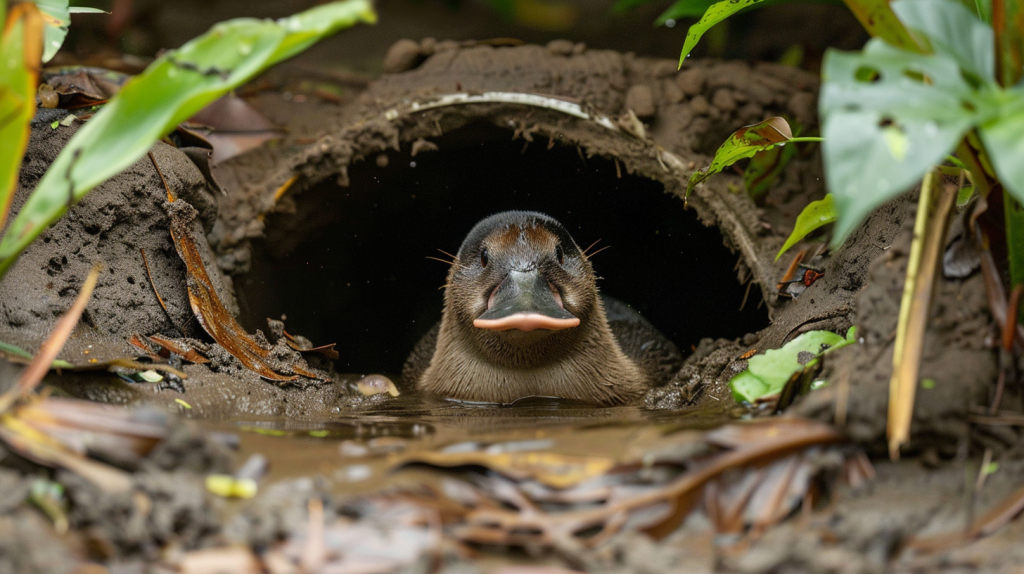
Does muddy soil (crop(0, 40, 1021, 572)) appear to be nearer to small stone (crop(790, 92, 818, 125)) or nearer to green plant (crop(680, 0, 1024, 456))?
small stone (crop(790, 92, 818, 125))

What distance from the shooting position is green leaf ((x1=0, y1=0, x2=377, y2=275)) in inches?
75.0

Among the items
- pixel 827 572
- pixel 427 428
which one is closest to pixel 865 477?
pixel 827 572

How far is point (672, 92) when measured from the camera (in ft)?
15.9

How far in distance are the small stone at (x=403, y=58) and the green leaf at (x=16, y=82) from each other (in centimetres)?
321

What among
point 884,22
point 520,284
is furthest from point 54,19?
point 884,22

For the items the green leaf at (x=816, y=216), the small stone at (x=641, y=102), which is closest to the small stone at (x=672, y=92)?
the small stone at (x=641, y=102)

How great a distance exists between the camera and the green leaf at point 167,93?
1906 millimetres

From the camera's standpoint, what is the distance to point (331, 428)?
2439 millimetres

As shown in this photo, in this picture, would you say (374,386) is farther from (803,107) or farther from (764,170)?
(803,107)

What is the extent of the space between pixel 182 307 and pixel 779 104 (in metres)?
3.63

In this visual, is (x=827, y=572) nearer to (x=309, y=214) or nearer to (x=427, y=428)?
(x=427, y=428)

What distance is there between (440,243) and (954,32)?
4.83 metres

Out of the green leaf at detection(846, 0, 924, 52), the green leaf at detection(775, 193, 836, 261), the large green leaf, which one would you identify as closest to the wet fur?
the green leaf at detection(775, 193, 836, 261)

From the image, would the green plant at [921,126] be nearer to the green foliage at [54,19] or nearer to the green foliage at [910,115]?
the green foliage at [910,115]
